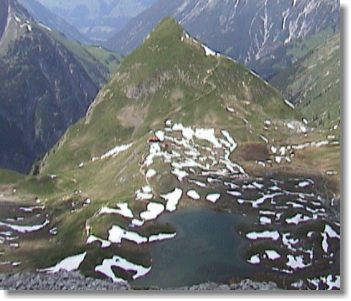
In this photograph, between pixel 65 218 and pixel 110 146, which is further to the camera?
pixel 110 146

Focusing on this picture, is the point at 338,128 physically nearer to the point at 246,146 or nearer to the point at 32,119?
the point at 246,146

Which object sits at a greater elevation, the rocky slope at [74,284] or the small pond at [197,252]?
the small pond at [197,252]

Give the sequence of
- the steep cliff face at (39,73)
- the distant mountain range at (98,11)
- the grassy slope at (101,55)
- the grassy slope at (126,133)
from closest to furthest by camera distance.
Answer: the grassy slope at (126,133) < the distant mountain range at (98,11) < the grassy slope at (101,55) < the steep cliff face at (39,73)

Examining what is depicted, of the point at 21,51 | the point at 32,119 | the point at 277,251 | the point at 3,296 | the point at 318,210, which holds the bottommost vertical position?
the point at 3,296

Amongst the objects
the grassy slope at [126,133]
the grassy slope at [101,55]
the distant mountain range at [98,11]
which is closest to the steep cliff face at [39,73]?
the grassy slope at [101,55]

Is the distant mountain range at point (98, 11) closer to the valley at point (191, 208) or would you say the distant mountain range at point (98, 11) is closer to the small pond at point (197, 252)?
the valley at point (191, 208)

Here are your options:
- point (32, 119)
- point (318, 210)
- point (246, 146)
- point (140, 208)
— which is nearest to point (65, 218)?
point (140, 208)

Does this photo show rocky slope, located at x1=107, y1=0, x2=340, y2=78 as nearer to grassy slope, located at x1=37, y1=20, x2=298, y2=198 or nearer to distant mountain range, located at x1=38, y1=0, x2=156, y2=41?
distant mountain range, located at x1=38, y1=0, x2=156, y2=41

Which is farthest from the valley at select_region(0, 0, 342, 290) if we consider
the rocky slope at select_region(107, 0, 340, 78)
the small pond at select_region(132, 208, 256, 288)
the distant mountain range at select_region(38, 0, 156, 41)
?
the distant mountain range at select_region(38, 0, 156, 41)

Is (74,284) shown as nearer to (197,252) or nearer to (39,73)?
(197,252)
